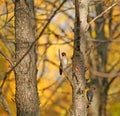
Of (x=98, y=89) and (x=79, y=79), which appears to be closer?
(x=79, y=79)

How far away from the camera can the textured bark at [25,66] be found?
4.73 meters

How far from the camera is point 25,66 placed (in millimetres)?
4770

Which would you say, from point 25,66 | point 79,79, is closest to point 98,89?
point 25,66

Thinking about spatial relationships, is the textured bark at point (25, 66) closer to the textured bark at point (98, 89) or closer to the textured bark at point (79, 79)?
the textured bark at point (79, 79)

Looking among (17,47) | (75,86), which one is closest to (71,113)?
(75,86)

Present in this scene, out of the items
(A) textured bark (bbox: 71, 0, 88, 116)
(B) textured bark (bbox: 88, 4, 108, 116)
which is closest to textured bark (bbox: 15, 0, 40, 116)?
(A) textured bark (bbox: 71, 0, 88, 116)

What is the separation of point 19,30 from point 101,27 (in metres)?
7.00

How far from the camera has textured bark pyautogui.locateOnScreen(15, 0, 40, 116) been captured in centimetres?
473

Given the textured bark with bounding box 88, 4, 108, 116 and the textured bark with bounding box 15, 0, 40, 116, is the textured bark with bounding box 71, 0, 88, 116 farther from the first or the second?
the textured bark with bounding box 88, 4, 108, 116

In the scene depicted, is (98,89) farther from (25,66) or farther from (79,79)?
(79,79)

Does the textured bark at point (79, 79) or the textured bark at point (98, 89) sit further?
A: the textured bark at point (98, 89)

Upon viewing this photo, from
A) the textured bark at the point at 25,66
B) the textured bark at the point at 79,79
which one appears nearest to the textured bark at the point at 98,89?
the textured bark at the point at 25,66

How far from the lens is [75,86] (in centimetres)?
455

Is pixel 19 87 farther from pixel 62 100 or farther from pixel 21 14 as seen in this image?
pixel 62 100
